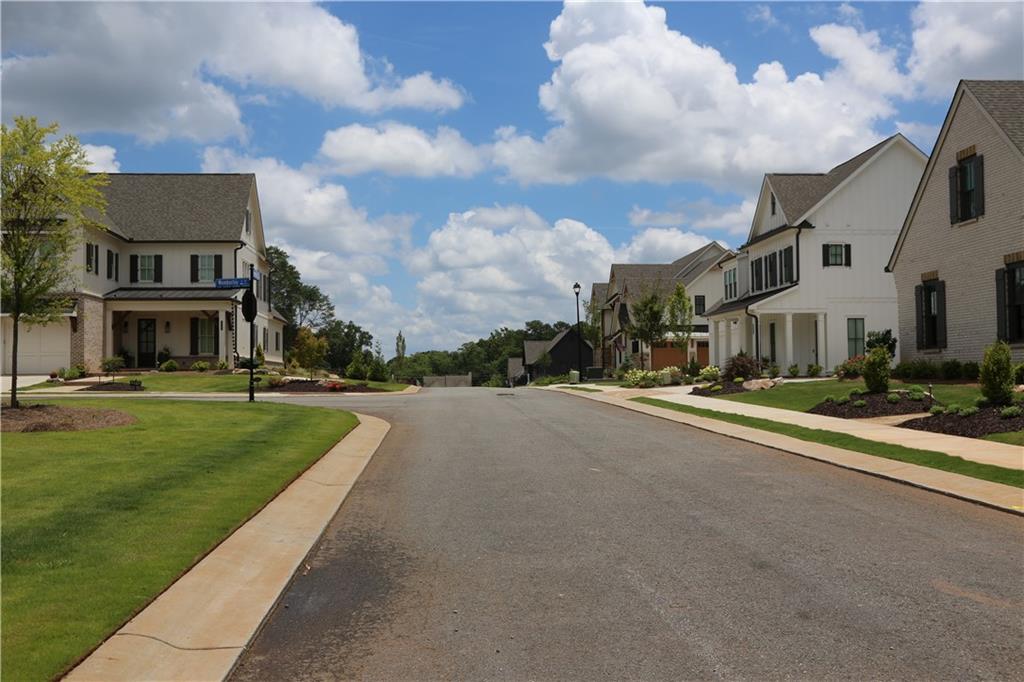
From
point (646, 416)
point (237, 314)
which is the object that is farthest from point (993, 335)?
point (237, 314)

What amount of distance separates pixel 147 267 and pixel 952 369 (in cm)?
4099

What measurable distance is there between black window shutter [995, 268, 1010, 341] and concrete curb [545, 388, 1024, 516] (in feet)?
30.1

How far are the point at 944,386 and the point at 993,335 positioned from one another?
88.7 inches

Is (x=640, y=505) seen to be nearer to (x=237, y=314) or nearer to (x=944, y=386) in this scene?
(x=944, y=386)

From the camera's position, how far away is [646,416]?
25.1 metres

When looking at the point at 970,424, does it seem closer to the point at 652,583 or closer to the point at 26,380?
the point at 652,583

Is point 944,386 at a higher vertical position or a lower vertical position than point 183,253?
lower

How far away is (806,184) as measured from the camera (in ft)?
141

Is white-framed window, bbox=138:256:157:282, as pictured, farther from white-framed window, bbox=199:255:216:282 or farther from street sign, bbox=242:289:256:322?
street sign, bbox=242:289:256:322

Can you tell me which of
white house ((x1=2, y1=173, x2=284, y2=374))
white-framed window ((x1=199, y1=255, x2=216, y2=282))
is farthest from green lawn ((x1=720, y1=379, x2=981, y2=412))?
white-framed window ((x1=199, y1=255, x2=216, y2=282))

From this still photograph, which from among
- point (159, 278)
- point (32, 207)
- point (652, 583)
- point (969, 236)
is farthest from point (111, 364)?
point (652, 583)

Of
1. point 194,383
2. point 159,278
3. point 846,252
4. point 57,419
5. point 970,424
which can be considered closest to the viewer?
point 57,419

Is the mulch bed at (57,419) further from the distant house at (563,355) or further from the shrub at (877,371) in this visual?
the distant house at (563,355)

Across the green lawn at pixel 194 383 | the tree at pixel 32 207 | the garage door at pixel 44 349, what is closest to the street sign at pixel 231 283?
the tree at pixel 32 207
